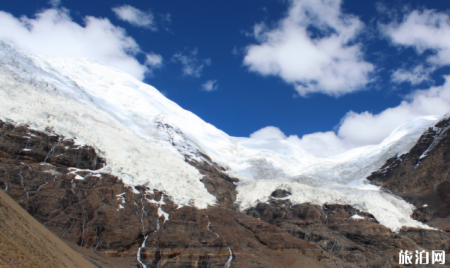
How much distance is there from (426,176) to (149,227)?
11533 centimetres

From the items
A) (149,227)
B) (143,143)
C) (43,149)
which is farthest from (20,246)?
(143,143)

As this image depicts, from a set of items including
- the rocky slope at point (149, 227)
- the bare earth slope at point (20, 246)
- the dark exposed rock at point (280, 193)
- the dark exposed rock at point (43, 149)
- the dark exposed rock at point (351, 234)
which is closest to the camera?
the bare earth slope at point (20, 246)

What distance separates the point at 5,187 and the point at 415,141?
16825 cm

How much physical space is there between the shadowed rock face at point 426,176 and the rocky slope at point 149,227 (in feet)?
57.0

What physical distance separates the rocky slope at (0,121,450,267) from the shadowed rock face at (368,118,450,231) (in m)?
17.4

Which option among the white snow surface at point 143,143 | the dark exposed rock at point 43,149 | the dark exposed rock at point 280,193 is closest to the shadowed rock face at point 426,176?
the white snow surface at point 143,143

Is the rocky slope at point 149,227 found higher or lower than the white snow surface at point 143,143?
lower

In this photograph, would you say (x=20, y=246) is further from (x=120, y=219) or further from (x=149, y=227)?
(x=149, y=227)

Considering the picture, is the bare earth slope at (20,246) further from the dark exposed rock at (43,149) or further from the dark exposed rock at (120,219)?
the dark exposed rock at (43,149)

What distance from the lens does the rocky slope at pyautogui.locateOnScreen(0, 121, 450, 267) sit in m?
65.8

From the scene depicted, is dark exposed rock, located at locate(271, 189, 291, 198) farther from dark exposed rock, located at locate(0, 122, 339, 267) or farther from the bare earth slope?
the bare earth slope

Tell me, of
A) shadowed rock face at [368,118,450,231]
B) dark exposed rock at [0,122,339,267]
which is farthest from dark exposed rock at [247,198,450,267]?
shadowed rock face at [368,118,450,231]

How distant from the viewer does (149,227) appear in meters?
74.8

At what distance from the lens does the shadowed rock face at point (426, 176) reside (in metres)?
116
